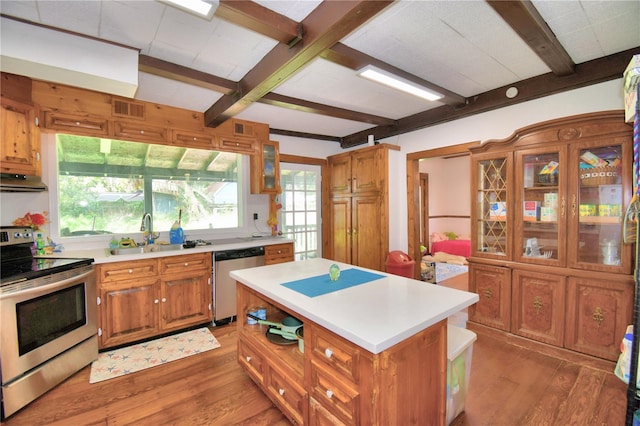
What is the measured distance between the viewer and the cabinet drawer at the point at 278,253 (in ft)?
12.3

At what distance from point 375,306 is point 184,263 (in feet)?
8.03

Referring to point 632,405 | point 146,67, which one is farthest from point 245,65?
point 632,405

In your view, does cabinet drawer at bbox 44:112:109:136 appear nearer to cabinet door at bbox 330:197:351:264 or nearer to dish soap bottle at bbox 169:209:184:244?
dish soap bottle at bbox 169:209:184:244

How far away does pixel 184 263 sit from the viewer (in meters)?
3.18

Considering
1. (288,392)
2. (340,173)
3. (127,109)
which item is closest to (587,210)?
(288,392)

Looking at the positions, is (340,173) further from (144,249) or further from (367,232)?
(144,249)

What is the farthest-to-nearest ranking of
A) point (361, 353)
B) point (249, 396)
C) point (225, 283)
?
point (225, 283) → point (249, 396) → point (361, 353)

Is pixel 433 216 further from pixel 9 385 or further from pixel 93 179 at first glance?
pixel 9 385

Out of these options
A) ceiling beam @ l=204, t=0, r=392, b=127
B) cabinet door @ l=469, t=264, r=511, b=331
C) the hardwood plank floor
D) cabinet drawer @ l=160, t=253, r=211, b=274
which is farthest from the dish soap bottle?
cabinet door @ l=469, t=264, r=511, b=331

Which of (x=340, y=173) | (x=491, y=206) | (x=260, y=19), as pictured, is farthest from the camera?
(x=340, y=173)

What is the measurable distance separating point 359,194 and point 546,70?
8.59 ft

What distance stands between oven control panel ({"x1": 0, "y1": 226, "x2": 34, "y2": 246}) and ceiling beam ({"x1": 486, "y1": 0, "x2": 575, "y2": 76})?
12.6 ft

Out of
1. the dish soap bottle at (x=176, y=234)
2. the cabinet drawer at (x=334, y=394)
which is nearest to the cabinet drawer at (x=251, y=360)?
the cabinet drawer at (x=334, y=394)

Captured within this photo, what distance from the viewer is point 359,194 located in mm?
4562
